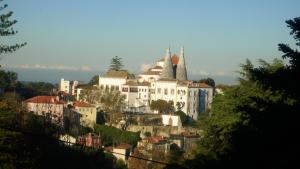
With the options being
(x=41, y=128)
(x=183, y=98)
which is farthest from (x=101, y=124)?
(x=41, y=128)

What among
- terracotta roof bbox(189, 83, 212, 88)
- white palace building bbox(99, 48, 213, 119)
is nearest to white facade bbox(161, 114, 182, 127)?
white palace building bbox(99, 48, 213, 119)

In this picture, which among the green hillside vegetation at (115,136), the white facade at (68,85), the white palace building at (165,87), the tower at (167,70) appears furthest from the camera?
the white facade at (68,85)

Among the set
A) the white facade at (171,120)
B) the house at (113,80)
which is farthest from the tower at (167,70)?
the white facade at (171,120)

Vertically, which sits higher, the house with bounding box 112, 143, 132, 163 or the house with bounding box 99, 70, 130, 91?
the house with bounding box 99, 70, 130, 91

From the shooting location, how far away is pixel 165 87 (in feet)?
318

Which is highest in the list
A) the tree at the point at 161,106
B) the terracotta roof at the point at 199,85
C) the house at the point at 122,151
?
the terracotta roof at the point at 199,85

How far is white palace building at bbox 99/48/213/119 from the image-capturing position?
9500 centimetres

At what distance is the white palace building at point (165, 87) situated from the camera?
9500cm

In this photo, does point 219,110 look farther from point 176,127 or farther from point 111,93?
point 111,93

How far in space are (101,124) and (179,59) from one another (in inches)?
1186

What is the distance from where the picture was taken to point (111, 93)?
305 feet

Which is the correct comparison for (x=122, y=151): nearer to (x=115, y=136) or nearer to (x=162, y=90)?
(x=115, y=136)

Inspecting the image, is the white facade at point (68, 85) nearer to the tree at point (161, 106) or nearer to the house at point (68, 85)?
the house at point (68, 85)

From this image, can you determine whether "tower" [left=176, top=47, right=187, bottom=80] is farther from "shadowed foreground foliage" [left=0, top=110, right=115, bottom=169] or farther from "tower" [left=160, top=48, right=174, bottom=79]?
"shadowed foreground foliage" [left=0, top=110, right=115, bottom=169]
